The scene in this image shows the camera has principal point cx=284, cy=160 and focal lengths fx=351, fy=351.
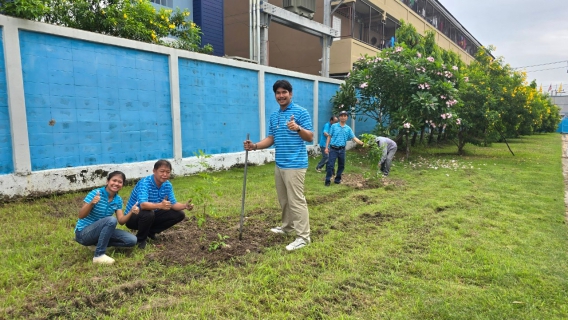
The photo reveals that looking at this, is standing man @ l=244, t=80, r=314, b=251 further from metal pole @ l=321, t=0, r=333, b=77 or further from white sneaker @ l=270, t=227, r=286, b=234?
metal pole @ l=321, t=0, r=333, b=77

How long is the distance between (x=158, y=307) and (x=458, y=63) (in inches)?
683

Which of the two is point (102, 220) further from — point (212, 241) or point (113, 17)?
point (113, 17)

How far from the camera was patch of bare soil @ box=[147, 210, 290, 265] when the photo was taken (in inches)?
136

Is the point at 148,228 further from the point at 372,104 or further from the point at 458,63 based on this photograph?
the point at 458,63

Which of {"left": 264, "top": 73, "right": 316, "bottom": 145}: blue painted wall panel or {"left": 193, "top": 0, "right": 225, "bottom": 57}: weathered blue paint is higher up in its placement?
{"left": 193, "top": 0, "right": 225, "bottom": 57}: weathered blue paint

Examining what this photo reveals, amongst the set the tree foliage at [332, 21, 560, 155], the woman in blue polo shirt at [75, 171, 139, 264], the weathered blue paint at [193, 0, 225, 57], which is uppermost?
the weathered blue paint at [193, 0, 225, 57]

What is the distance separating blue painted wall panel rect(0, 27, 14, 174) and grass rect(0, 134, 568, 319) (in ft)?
2.03

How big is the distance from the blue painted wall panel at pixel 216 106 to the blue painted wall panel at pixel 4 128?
3.20 meters

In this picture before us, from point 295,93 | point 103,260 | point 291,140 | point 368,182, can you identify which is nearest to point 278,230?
point 291,140

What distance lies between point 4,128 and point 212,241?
3963 mm

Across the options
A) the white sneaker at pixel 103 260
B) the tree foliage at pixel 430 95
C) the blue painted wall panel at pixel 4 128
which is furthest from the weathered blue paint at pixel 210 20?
the white sneaker at pixel 103 260

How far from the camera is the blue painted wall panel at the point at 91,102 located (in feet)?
18.4

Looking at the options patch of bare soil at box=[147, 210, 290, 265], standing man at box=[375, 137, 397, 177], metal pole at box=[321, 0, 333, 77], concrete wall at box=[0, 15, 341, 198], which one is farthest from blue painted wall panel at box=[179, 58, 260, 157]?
metal pole at box=[321, 0, 333, 77]

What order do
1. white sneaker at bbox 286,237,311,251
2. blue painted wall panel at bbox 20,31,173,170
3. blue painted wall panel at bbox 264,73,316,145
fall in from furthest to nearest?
blue painted wall panel at bbox 264,73,316,145 < blue painted wall panel at bbox 20,31,173,170 < white sneaker at bbox 286,237,311,251
